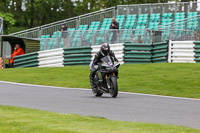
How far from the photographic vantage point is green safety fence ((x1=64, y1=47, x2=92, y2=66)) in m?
25.1

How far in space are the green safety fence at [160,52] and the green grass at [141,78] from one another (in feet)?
3.41

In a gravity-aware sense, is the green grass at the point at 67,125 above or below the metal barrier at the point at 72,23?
below

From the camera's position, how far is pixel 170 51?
23031mm

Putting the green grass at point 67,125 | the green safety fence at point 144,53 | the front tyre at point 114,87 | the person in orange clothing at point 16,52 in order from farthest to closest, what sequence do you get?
the person in orange clothing at point 16,52
the green safety fence at point 144,53
the front tyre at point 114,87
the green grass at point 67,125

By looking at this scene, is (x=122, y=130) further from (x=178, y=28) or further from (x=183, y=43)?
(x=178, y=28)

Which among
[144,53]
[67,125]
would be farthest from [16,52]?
[67,125]

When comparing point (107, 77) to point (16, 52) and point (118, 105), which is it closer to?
point (118, 105)

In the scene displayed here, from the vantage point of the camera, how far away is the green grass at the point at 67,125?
6555 mm

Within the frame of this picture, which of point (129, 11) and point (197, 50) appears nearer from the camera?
point (197, 50)

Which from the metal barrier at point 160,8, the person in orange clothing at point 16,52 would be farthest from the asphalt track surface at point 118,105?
the metal barrier at point 160,8

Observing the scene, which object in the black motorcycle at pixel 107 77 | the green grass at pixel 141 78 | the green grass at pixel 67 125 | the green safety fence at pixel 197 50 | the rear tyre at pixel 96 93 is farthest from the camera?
the green safety fence at pixel 197 50

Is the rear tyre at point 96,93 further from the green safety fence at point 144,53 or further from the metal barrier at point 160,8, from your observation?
the metal barrier at point 160,8

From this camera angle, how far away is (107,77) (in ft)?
43.2

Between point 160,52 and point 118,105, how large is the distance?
12701mm
